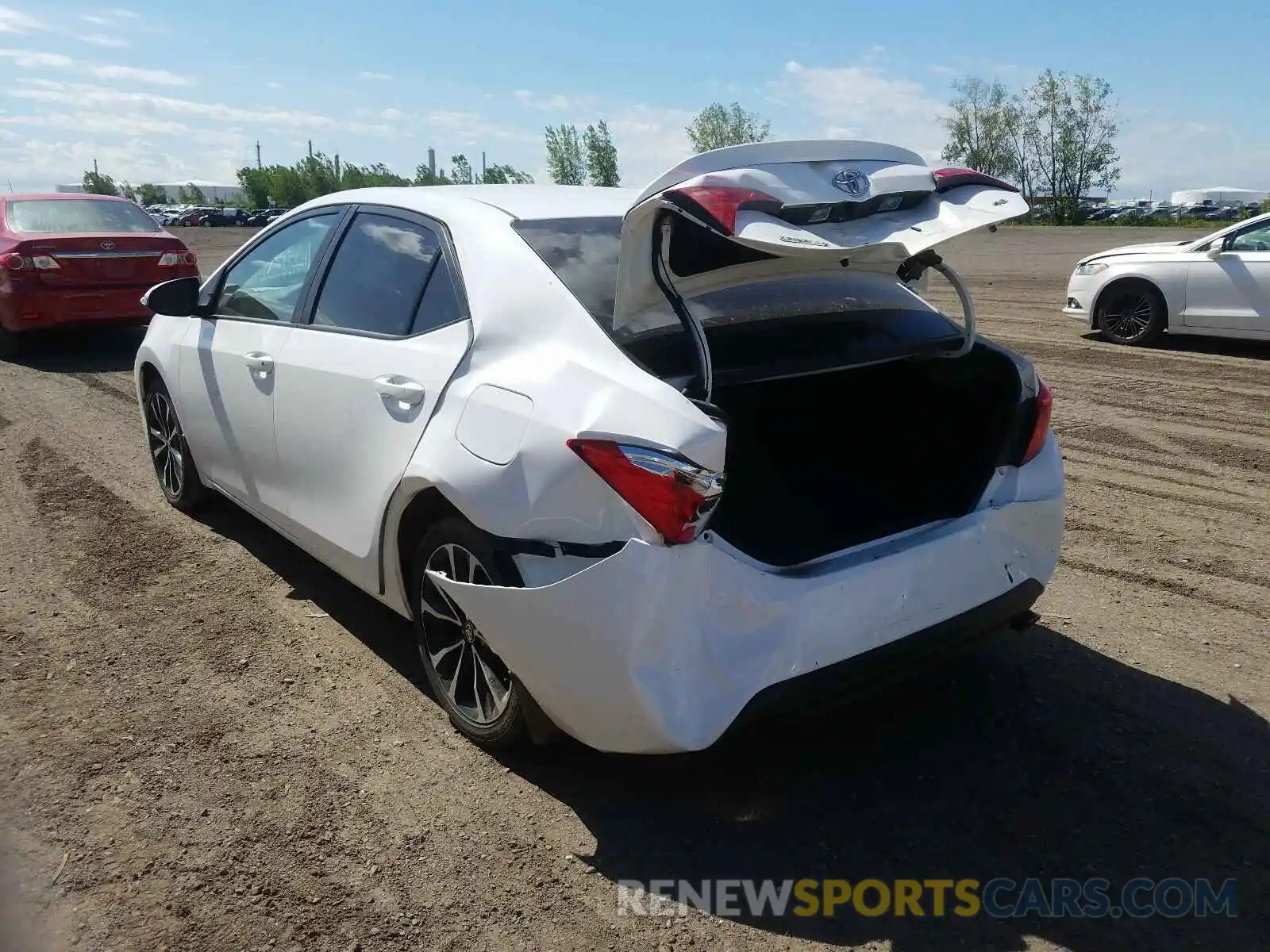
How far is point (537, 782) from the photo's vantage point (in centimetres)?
329

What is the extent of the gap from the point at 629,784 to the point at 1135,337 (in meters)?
9.61

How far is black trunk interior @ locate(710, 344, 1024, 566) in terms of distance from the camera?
338cm

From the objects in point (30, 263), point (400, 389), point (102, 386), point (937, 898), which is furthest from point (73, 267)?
point (937, 898)

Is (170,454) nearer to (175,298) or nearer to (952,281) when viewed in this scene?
(175,298)

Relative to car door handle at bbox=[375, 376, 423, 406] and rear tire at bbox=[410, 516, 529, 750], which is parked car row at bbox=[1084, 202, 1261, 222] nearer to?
car door handle at bbox=[375, 376, 423, 406]

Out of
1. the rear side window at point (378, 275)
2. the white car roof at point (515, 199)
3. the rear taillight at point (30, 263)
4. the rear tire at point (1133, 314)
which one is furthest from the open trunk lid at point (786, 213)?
the rear taillight at point (30, 263)

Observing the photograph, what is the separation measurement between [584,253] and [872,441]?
4.03 ft

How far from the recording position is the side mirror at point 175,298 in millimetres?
4973

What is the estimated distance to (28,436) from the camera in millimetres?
7707

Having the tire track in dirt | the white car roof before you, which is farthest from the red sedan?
the white car roof

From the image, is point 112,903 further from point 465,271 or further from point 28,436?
point 28,436

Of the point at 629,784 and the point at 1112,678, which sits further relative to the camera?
the point at 1112,678

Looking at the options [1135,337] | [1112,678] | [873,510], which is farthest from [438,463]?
[1135,337]

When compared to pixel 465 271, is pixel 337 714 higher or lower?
lower
